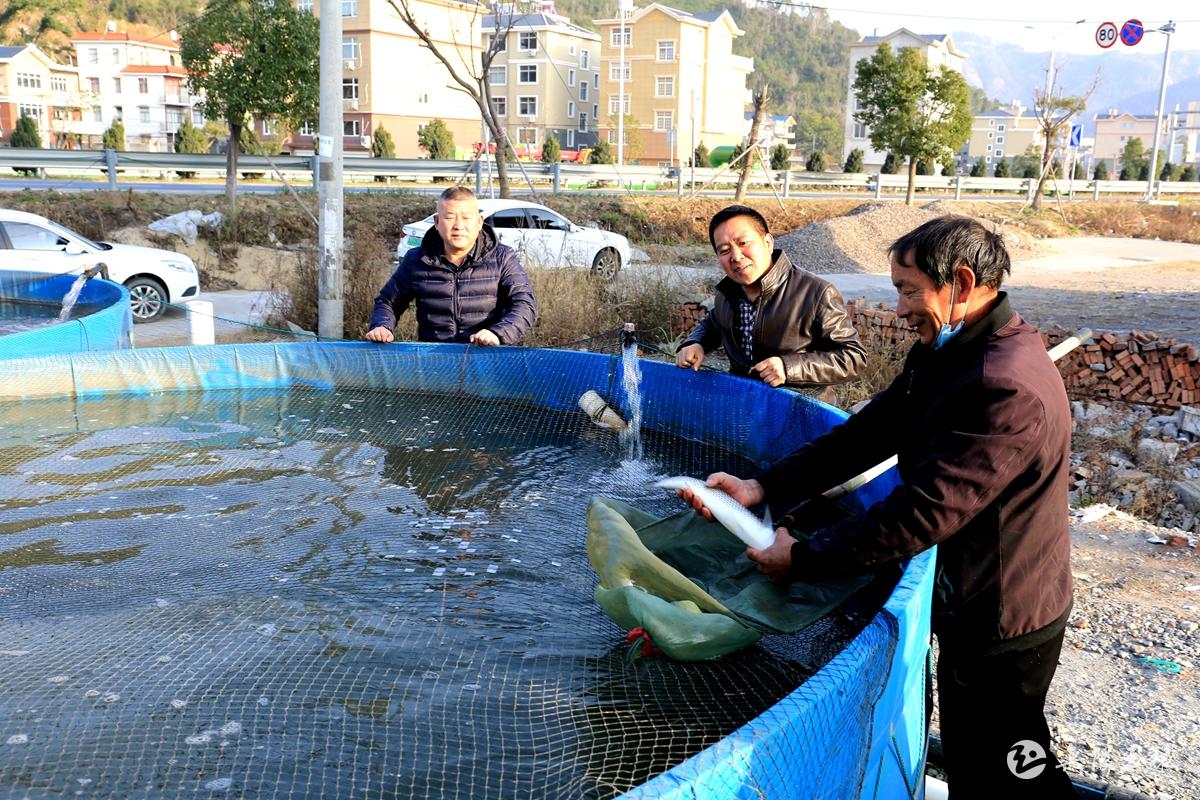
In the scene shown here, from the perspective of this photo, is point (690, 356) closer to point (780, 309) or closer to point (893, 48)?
point (780, 309)

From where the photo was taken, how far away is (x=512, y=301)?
6.16 meters

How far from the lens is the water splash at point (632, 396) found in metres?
5.99

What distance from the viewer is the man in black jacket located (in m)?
5.81

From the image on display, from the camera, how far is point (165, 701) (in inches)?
118

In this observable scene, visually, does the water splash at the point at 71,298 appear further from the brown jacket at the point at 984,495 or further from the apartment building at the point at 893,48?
the apartment building at the point at 893,48

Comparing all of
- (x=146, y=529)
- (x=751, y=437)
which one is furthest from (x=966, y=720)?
(x=146, y=529)

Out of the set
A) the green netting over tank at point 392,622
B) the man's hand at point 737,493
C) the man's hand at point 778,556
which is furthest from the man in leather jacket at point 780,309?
the man's hand at point 778,556

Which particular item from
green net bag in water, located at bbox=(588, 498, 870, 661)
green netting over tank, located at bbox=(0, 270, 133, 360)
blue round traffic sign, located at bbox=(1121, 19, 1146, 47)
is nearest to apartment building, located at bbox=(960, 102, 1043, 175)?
blue round traffic sign, located at bbox=(1121, 19, 1146, 47)

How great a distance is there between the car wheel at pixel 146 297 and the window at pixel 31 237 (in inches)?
35.8

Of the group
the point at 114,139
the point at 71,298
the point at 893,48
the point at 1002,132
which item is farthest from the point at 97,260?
the point at 1002,132

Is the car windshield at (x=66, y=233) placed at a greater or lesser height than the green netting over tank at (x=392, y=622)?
greater

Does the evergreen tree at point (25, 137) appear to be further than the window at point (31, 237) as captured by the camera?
Yes

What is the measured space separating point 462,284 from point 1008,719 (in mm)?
4349

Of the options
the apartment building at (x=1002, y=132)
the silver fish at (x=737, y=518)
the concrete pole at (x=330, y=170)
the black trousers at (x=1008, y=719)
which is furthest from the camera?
the apartment building at (x=1002, y=132)
